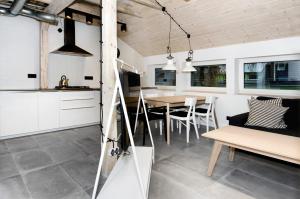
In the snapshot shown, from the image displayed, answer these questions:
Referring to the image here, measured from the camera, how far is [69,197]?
184cm

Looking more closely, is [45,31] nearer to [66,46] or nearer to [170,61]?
[66,46]

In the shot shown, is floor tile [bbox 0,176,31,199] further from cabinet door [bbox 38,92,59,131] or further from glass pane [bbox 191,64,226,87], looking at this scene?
glass pane [bbox 191,64,226,87]

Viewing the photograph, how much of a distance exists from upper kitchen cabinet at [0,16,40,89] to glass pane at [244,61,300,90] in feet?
14.9

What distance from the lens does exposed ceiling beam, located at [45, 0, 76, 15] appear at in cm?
337

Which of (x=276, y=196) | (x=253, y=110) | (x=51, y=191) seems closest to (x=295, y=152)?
(x=276, y=196)

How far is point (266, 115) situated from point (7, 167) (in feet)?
11.8

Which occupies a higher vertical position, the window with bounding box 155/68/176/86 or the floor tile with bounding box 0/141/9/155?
the window with bounding box 155/68/176/86

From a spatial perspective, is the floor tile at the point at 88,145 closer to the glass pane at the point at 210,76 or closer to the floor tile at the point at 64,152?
the floor tile at the point at 64,152

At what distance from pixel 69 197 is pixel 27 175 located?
77 cm

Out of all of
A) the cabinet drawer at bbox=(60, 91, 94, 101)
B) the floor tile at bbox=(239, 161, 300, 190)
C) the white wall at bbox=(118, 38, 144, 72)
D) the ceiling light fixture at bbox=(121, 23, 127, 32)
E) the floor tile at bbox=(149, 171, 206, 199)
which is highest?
the ceiling light fixture at bbox=(121, 23, 127, 32)

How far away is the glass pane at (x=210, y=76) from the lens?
4453mm

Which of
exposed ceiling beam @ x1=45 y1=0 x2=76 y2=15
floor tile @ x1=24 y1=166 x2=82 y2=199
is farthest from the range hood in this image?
floor tile @ x1=24 y1=166 x2=82 y2=199

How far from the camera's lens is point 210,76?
469cm

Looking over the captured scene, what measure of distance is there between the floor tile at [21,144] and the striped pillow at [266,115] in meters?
3.49
